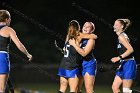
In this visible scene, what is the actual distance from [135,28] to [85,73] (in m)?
12.4

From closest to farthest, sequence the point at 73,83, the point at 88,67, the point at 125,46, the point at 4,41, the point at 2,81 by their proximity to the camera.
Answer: the point at 2,81, the point at 4,41, the point at 73,83, the point at 125,46, the point at 88,67

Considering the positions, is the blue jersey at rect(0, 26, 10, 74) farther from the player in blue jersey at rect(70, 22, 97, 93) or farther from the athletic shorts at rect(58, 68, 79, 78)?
the player in blue jersey at rect(70, 22, 97, 93)

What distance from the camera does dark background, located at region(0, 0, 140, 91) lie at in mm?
22984

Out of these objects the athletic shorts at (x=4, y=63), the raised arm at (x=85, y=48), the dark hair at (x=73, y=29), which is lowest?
the athletic shorts at (x=4, y=63)

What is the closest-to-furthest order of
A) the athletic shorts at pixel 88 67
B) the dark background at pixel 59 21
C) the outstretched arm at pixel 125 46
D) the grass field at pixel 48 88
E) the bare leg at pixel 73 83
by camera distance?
the bare leg at pixel 73 83
the outstretched arm at pixel 125 46
the athletic shorts at pixel 88 67
the grass field at pixel 48 88
the dark background at pixel 59 21

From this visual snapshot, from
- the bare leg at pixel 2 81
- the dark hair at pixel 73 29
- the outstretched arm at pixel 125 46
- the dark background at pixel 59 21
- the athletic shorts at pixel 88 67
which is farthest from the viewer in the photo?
the dark background at pixel 59 21

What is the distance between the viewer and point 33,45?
77.9 ft

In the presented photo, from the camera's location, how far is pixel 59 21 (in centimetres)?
2430

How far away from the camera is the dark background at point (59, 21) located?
22984mm

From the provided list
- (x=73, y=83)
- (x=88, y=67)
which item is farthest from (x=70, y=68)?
(x=88, y=67)

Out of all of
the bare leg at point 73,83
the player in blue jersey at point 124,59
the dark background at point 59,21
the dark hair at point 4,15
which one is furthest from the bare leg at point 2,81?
the dark background at point 59,21

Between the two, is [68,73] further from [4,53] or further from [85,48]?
[4,53]

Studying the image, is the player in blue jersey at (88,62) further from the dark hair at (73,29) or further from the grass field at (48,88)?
the grass field at (48,88)

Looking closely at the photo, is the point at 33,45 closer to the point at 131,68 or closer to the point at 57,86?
the point at 57,86
